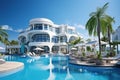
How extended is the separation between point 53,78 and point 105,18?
13.2 m

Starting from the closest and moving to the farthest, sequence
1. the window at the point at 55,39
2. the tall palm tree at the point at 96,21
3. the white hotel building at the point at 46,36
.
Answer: the tall palm tree at the point at 96,21 → the white hotel building at the point at 46,36 → the window at the point at 55,39

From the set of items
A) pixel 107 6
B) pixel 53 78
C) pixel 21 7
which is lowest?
pixel 53 78

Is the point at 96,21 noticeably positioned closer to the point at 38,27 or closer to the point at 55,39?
the point at 38,27

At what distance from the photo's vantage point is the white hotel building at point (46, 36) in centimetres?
4712

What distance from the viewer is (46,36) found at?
4806 centimetres

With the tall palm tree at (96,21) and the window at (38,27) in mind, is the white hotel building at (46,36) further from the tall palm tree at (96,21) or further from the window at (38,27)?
the tall palm tree at (96,21)

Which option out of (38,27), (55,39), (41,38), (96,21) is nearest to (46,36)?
(41,38)

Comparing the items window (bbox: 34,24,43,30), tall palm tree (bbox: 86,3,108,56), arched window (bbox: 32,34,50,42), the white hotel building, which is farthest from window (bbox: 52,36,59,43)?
tall palm tree (bbox: 86,3,108,56)

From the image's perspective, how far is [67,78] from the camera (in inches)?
446

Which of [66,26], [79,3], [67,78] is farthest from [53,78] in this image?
[66,26]

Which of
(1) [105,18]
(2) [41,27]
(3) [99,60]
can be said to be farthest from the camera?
(2) [41,27]

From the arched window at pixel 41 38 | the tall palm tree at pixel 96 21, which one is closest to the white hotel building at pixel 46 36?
the arched window at pixel 41 38

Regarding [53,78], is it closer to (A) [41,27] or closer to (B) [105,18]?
(B) [105,18]

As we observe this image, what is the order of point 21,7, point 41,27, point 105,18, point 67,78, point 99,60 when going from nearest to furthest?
point 67,78, point 99,60, point 105,18, point 21,7, point 41,27
